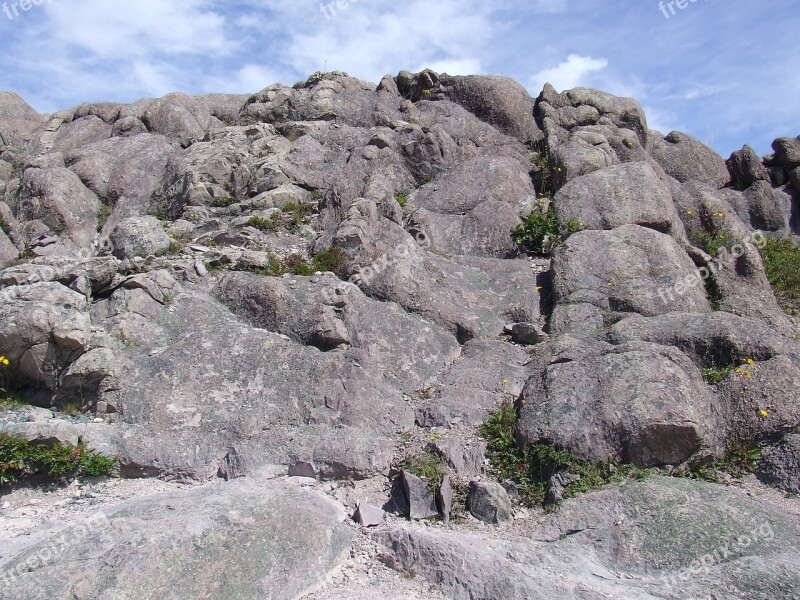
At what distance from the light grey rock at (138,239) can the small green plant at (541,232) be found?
760cm

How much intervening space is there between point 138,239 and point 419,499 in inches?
338

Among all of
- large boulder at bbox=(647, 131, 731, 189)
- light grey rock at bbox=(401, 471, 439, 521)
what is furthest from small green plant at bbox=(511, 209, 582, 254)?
light grey rock at bbox=(401, 471, 439, 521)

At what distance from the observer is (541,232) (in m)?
15.0

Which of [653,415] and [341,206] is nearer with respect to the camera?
[653,415]

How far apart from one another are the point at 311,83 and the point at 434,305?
12832 millimetres

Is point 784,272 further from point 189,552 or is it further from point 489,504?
point 189,552

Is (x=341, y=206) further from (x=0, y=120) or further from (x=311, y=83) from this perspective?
(x=0, y=120)

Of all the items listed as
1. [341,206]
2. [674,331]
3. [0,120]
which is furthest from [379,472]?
[0,120]

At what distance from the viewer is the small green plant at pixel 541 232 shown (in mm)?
14789

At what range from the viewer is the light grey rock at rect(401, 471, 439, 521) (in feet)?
26.6

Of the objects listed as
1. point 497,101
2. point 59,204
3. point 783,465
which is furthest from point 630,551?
point 497,101

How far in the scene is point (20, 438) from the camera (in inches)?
327

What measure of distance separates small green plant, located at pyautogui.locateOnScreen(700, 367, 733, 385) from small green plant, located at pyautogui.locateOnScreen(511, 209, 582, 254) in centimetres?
520

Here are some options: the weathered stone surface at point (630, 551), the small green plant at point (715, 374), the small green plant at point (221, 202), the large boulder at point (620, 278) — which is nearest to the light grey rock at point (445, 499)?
the weathered stone surface at point (630, 551)
